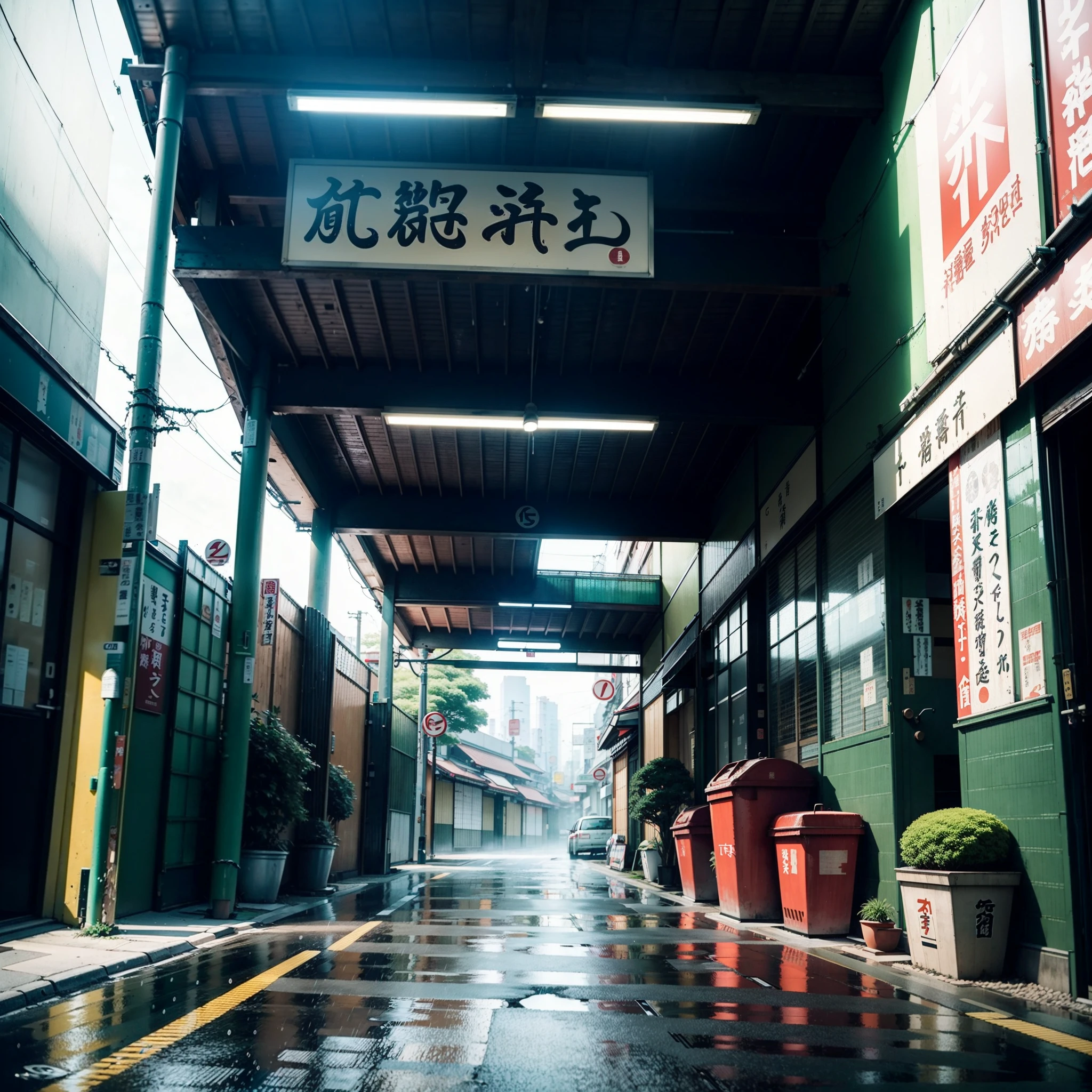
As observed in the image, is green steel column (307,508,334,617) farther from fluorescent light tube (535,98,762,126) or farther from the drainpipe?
the drainpipe

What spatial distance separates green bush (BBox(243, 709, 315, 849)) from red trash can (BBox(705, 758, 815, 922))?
5.36m

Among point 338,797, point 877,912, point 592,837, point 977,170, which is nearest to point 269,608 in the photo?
point 338,797

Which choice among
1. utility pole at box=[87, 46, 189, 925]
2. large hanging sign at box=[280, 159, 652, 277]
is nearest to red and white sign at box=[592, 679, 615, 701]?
large hanging sign at box=[280, 159, 652, 277]

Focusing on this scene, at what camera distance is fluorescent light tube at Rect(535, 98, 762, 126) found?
33.5 ft

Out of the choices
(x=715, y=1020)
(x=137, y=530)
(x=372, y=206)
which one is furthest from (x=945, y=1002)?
(x=372, y=206)

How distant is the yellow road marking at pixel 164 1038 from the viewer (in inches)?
171

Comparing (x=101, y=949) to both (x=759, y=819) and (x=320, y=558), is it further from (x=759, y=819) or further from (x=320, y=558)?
(x=320, y=558)

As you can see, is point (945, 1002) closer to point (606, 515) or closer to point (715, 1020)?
point (715, 1020)

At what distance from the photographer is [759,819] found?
12750 mm

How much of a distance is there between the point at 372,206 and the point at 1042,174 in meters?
6.37

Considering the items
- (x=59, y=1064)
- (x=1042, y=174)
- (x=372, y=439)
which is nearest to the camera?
(x=59, y=1064)

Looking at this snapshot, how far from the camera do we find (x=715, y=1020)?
6023mm

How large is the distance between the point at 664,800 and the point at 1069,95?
1507cm

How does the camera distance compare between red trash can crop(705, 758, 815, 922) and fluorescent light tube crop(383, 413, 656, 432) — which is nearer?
red trash can crop(705, 758, 815, 922)
